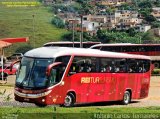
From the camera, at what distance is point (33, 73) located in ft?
66.6

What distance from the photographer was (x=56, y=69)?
2045cm

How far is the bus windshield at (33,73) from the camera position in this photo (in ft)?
66.4

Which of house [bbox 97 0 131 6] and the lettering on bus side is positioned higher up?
the lettering on bus side

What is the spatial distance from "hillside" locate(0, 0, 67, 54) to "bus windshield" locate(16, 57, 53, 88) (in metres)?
73.2

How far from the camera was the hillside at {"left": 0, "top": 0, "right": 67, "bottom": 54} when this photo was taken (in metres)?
101

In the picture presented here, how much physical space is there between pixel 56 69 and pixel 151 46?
42932mm

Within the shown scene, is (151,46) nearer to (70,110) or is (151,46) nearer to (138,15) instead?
(70,110)

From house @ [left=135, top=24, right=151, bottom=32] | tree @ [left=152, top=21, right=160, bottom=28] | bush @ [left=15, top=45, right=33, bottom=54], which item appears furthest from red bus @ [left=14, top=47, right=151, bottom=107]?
tree @ [left=152, top=21, right=160, bottom=28]

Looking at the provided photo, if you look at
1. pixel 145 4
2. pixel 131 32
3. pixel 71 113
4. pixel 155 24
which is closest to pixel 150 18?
pixel 155 24

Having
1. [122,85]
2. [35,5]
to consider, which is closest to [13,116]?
[122,85]

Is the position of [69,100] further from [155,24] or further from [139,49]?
[155,24]

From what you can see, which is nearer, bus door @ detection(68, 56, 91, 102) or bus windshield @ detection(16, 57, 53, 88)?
bus windshield @ detection(16, 57, 53, 88)

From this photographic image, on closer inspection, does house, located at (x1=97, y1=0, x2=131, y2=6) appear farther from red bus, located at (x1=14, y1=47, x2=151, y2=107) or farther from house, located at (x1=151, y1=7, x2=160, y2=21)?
red bus, located at (x1=14, y1=47, x2=151, y2=107)

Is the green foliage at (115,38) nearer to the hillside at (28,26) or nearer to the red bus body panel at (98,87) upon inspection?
the hillside at (28,26)
